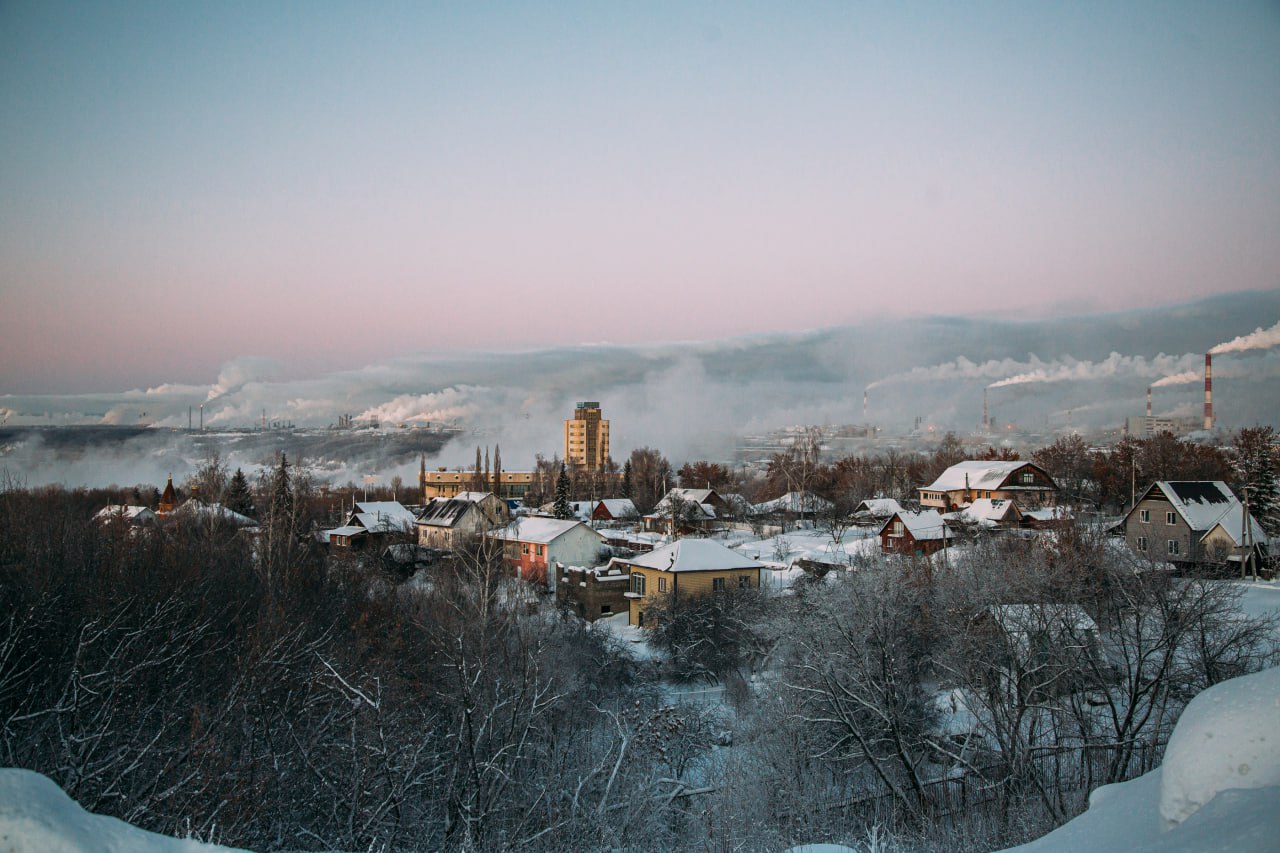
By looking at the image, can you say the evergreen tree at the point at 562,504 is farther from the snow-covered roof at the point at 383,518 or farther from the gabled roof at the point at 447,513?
the snow-covered roof at the point at 383,518

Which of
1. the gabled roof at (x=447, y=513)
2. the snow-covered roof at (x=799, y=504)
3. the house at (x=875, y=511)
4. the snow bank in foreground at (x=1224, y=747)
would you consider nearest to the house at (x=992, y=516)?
the house at (x=875, y=511)

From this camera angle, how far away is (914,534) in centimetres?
3419

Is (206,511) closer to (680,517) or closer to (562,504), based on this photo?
(562,504)

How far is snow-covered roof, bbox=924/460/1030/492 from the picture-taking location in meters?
49.8

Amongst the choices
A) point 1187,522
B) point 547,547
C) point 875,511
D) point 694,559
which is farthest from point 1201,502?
point 547,547

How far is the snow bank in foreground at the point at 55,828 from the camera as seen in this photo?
3201 millimetres

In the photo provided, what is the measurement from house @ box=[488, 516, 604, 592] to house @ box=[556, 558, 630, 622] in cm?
363

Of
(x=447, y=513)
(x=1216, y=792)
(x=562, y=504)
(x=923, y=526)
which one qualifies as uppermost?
(x=1216, y=792)

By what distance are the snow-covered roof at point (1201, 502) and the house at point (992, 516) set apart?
6408 mm

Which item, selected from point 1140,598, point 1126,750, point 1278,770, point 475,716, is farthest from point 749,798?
point 1278,770

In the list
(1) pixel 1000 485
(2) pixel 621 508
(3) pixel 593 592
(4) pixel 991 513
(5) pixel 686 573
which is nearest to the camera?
(5) pixel 686 573

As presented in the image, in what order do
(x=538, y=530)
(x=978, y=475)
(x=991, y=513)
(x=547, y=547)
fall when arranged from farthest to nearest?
1. (x=978, y=475)
2. (x=991, y=513)
3. (x=538, y=530)
4. (x=547, y=547)

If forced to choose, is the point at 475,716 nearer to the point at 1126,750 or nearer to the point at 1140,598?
the point at 1126,750

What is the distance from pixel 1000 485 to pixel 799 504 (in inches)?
570
